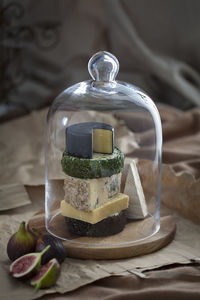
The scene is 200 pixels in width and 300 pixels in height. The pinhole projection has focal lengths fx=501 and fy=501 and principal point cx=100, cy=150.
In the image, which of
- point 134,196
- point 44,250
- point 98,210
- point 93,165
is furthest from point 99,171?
point 44,250

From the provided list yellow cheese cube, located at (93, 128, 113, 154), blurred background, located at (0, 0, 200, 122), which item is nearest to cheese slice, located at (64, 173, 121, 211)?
yellow cheese cube, located at (93, 128, 113, 154)

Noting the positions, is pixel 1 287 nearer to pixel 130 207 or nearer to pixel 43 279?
pixel 43 279

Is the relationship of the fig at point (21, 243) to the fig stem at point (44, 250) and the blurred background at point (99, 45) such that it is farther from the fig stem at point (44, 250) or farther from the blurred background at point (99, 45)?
the blurred background at point (99, 45)

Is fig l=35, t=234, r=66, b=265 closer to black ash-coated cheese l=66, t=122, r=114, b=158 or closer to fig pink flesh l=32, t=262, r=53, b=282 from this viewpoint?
fig pink flesh l=32, t=262, r=53, b=282

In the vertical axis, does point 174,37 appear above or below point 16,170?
above

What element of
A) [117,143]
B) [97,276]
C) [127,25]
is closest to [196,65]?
[127,25]

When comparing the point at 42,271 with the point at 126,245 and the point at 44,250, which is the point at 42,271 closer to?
the point at 44,250
